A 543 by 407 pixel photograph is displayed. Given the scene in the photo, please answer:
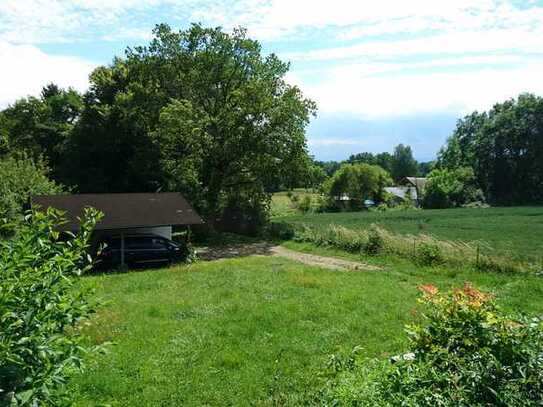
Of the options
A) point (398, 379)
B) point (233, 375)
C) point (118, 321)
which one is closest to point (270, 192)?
point (118, 321)

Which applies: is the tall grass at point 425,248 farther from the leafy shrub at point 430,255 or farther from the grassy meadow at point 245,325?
the grassy meadow at point 245,325

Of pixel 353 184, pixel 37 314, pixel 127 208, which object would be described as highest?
pixel 353 184

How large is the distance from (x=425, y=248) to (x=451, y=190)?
50.6 m

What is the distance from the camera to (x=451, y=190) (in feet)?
214

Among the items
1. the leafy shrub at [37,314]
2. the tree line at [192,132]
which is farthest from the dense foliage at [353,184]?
the leafy shrub at [37,314]

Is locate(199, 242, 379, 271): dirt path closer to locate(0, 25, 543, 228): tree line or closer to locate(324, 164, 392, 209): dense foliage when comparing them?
locate(0, 25, 543, 228): tree line

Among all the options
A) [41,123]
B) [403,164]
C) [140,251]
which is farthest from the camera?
[403,164]

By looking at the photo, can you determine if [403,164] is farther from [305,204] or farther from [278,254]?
[278,254]

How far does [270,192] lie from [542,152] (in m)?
51.2

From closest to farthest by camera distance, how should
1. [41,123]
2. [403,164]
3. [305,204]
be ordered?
[41,123] → [305,204] → [403,164]

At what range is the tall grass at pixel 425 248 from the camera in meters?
17.0

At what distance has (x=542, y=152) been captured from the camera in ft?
208

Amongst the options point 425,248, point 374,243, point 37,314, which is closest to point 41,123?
point 374,243

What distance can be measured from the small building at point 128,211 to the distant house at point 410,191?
55.7 metres
